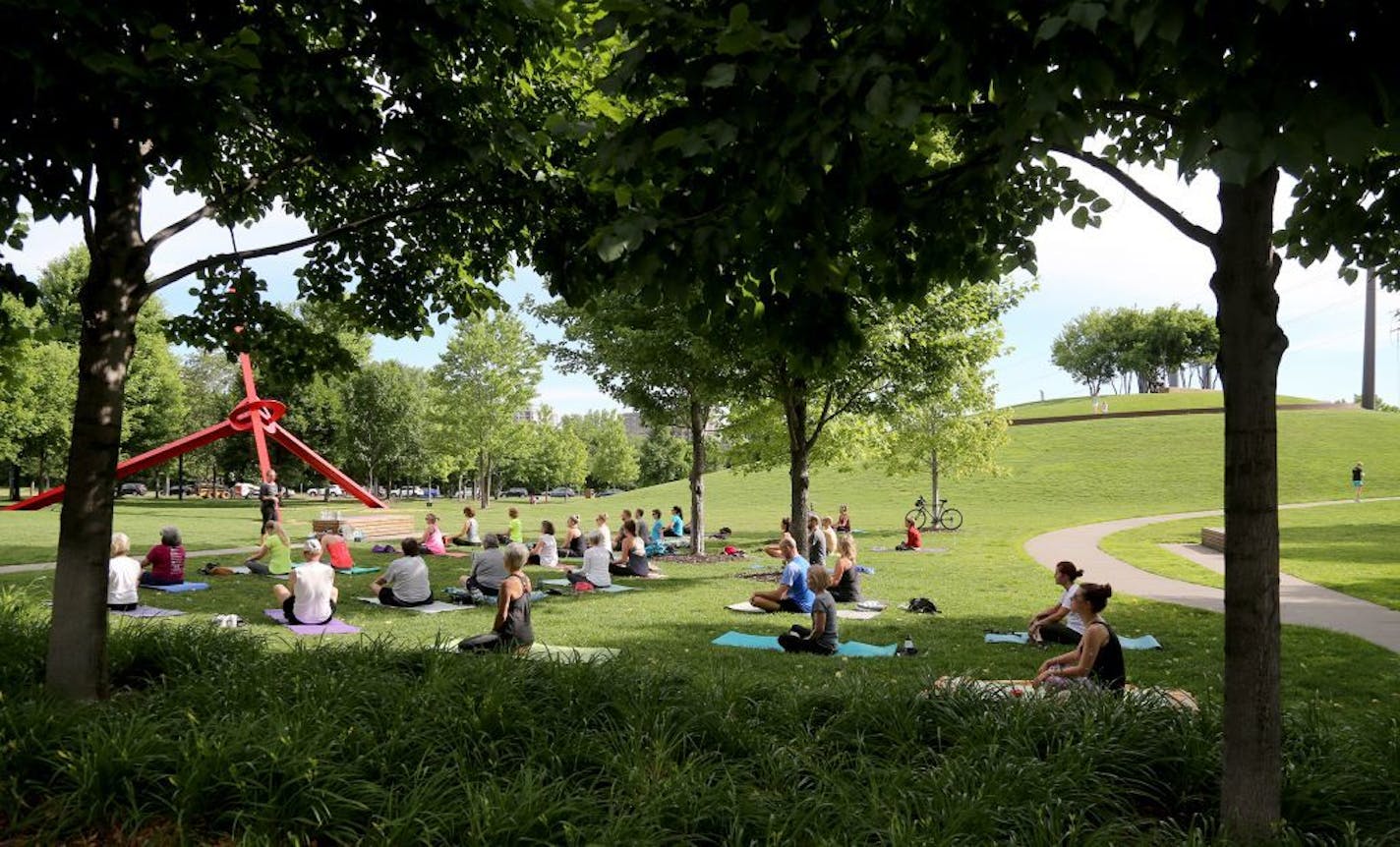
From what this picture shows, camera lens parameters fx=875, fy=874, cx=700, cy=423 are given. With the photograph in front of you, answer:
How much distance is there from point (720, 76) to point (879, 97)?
0.56 meters

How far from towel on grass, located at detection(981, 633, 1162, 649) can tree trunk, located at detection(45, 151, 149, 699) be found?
901 cm

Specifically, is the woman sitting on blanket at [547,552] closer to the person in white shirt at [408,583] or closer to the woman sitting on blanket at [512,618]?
the person in white shirt at [408,583]

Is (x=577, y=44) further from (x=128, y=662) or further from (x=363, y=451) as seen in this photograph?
(x=363, y=451)

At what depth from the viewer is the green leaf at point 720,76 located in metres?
3.03

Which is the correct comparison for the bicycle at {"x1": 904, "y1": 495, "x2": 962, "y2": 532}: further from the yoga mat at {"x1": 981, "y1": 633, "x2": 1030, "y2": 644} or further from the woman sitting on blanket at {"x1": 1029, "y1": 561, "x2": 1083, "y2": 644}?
the woman sitting on blanket at {"x1": 1029, "y1": 561, "x2": 1083, "y2": 644}

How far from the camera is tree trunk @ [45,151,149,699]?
559 cm

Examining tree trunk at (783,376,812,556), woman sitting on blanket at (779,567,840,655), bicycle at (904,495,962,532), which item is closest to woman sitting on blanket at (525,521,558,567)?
tree trunk at (783,376,812,556)

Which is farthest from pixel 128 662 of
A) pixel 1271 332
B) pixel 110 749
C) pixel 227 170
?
pixel 1271 332

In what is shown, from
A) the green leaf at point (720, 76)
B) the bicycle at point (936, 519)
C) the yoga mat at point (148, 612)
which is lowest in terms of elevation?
the bicycle at point (936, 519)

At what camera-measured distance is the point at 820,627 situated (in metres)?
9.74

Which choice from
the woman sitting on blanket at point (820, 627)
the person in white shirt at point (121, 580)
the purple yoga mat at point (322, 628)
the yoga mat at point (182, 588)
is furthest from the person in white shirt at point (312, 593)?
the woman sitting on blanket at point (820, 627)

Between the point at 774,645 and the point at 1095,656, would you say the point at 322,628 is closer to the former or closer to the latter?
the point at 774,645

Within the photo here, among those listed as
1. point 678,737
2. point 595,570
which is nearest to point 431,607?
point 595,570

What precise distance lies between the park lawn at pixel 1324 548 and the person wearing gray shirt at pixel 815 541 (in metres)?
6.91
